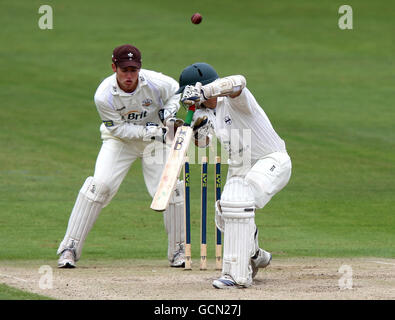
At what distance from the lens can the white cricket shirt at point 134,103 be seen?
7.50m

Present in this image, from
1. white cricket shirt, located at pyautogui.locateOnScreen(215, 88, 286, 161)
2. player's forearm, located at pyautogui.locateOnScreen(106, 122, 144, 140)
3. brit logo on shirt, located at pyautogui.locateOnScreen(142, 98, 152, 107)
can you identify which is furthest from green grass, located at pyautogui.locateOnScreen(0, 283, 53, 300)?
brit logo on shirt, located at pyautogui.locateOnScreen(142, 98, 152, 107)

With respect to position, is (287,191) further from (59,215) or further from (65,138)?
(65,138)

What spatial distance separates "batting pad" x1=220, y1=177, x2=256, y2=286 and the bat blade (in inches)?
16.2

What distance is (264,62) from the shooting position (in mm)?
20797

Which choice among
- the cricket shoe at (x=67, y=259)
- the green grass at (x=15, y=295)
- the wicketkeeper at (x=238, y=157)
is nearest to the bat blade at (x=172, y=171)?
the wicketkeeper at (x=238, y=157)

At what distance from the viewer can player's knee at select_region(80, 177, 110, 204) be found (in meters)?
7.52

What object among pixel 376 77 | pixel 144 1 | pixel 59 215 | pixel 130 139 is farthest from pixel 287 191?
pixel 144 1

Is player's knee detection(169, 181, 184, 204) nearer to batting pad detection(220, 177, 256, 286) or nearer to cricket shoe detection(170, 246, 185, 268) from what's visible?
cricket shoe detection(170, 246, 185, 268)

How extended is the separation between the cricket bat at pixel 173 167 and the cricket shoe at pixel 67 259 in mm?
1708

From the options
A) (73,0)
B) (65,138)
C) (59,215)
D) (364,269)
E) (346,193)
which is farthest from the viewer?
(73,0)

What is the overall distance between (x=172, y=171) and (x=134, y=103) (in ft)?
5.57

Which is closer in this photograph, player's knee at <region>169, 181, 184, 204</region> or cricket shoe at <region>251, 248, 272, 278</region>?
cricket shoe at <region>251, 248, 272, 278</region>

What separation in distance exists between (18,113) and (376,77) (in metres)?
7.90

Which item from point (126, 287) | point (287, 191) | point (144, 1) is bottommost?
point (126, 287)
